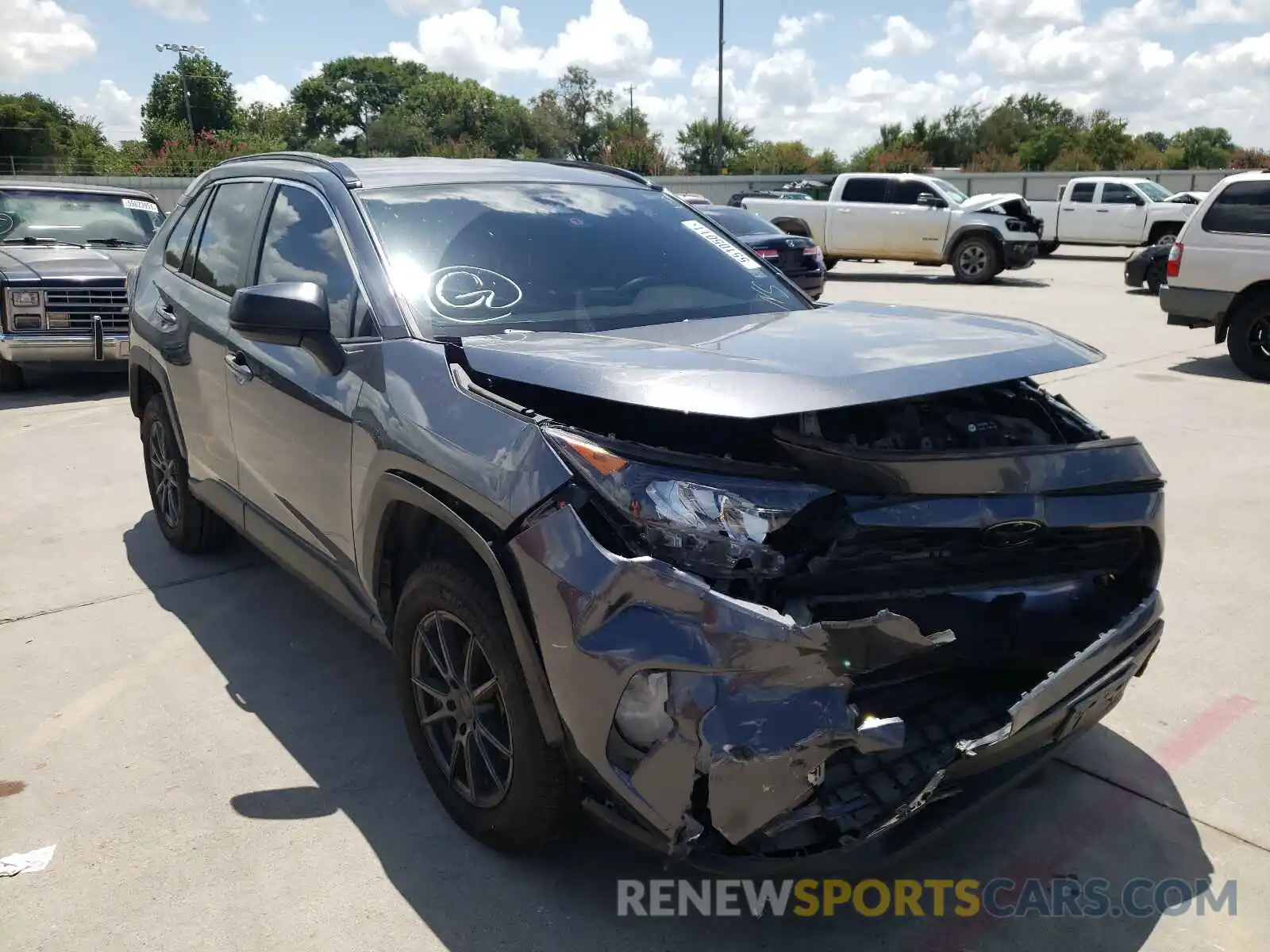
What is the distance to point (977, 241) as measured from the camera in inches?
742

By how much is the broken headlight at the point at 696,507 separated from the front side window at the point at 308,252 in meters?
1.24

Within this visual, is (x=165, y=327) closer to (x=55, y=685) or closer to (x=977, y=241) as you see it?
(x=55, y=685)

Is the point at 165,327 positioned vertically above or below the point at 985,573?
above

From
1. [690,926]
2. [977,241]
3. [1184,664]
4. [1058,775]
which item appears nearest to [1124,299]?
[977,241]

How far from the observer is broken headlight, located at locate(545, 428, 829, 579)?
2207mm

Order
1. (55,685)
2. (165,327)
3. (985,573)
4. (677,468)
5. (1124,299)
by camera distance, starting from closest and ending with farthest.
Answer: (677,468), (985,573), (55,685), (165,327), (1124,299)

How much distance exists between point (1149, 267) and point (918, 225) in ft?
15.0

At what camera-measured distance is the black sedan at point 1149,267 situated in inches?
634

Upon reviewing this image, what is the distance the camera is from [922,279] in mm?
20375

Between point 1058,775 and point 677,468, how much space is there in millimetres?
1762

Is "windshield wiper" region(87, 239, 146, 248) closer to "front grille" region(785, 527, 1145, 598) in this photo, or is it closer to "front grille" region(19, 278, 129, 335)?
"front grille" region(19, 278, 129, 335)

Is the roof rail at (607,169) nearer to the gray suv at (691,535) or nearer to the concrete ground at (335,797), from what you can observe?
the gray suv at (691,535)

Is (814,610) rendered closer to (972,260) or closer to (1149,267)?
(1149,267)

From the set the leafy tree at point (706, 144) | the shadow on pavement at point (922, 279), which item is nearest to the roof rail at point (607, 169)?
the shadow on pavement at point (922, 279)
